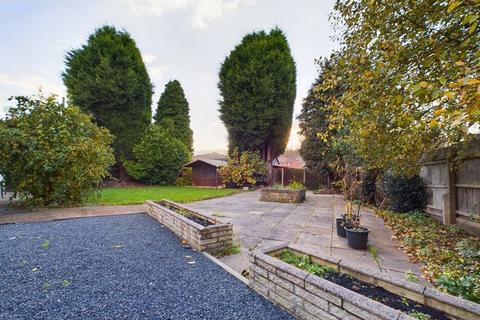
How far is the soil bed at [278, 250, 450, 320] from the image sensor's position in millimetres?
1680

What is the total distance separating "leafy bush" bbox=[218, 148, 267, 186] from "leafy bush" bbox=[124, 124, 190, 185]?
4.14m

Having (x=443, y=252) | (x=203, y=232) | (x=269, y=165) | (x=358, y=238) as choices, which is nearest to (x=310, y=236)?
(x=358, y=238)

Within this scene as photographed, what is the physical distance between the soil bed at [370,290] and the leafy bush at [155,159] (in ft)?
52.8

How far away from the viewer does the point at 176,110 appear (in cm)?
2286

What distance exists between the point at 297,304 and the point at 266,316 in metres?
0.30

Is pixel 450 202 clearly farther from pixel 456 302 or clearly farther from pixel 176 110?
pixel 176 110

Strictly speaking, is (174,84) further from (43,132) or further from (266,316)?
(266,316)

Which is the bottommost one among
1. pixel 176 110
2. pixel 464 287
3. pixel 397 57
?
pixel 464 287

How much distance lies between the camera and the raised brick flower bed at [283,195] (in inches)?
376

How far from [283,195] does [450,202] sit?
540cm

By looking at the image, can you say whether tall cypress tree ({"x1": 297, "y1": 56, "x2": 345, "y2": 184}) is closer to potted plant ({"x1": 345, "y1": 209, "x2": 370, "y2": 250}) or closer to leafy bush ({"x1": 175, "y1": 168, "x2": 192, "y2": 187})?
leafy bush ({"x1": 175, "y1": 168, "x2": 192, "y2": 187})

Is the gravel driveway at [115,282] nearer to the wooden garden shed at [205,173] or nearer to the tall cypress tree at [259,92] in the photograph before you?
the tall cypress tree at [259,92]

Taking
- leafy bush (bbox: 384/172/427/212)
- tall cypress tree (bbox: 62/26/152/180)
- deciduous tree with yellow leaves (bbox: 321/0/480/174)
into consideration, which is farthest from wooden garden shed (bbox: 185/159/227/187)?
deciduous tree with yellow leaves (bbox: 321/0/480/174)

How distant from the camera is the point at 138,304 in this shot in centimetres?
223
